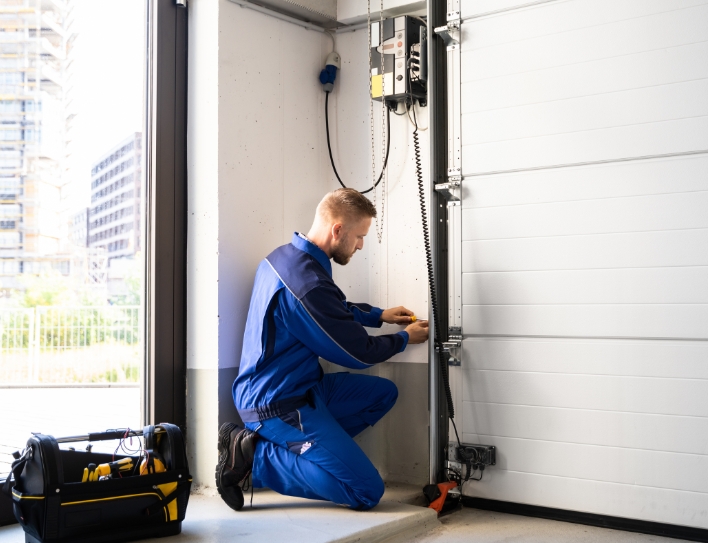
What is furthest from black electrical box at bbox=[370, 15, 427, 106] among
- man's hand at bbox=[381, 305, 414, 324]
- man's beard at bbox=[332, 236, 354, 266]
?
man's hand at bbox=[381, 305, 414, 324]

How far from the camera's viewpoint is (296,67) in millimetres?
3830

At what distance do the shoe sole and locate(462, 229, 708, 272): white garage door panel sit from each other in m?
1.31

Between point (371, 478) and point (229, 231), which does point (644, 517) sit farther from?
point (229, 231)

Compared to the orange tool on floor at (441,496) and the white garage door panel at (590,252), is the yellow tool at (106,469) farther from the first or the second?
the white garage door panel at (590,252)

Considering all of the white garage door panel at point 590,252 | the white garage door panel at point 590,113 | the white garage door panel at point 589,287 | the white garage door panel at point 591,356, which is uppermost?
the white garage door panel at point 590,113

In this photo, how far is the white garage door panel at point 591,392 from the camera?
9.27ft

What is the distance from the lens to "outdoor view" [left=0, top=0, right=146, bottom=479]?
2.94 m

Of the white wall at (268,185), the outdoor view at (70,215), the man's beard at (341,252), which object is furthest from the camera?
the white wall at (268,185)

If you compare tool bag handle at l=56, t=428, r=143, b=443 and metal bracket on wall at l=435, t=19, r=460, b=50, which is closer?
tool bag handle at l=56, t=428, r=143, b=443

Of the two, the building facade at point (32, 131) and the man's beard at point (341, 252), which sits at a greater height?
the building facade at point (32, 131)

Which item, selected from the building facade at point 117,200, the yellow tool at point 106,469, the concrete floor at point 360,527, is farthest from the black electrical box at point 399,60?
the yellow tool at point 106,469

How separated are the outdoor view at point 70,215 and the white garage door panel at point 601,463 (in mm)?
1755

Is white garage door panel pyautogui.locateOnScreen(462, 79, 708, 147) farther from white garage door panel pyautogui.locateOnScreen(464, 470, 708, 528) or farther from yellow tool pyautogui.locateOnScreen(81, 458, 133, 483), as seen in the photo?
yellow tool pyautogui.locateOnScreen(81, 458, 133, 483)

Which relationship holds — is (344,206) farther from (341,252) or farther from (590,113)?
(590,113)
